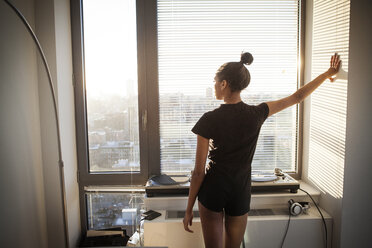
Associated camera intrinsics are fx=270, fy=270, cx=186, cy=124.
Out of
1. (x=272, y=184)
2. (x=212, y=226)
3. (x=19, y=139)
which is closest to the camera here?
(x=212, y=226)

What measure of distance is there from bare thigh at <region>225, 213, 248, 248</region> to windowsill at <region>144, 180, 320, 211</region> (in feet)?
1.48

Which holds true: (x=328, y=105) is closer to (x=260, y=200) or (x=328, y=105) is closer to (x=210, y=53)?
(x=260, y=200)

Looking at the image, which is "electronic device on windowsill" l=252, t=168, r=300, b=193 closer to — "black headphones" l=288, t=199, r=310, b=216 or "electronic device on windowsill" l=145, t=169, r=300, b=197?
"electronic device on windowsill" l=145, t=169, r=300, b=197

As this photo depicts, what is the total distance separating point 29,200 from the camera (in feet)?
5.72

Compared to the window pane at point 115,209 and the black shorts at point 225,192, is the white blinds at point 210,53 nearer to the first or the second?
the window pane at point 115,209

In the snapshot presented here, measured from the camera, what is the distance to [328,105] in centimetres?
184

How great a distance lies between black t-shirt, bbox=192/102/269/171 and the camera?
4.37 feet

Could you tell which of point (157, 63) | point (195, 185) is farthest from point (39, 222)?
point (157, 63)

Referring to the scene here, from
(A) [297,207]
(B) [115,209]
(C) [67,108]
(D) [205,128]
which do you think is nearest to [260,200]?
(A) [297,207]

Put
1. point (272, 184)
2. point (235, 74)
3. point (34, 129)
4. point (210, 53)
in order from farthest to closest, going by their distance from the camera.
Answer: point (210, 53) → point (272, 184) → point (34, 129) → point (235, 74)

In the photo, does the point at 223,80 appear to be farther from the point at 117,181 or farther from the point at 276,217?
the point at 117,181

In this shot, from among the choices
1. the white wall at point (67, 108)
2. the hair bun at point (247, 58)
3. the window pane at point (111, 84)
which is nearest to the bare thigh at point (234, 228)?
the hair bun at point (247, 58)

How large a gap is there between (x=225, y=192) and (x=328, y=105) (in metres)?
1.01

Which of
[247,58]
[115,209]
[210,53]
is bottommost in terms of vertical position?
[115,209]
